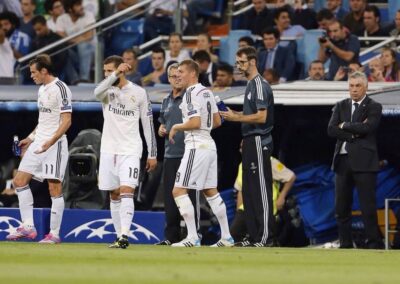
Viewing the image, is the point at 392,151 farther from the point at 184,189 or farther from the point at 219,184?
the point at 184,189

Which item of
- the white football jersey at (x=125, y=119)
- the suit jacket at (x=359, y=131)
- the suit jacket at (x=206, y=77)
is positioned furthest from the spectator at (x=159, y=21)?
the white football jersey at (x=125, y=119)

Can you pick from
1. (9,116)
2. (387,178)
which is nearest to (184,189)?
(387,178)

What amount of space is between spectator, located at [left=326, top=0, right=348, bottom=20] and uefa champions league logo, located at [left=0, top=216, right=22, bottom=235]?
21.2 feet

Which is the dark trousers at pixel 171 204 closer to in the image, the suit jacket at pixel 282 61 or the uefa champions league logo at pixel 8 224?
the uefa champions league logo at pixel 8 224

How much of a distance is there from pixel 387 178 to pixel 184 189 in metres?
3.89

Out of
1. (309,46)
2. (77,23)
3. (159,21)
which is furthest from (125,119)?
(77,23)

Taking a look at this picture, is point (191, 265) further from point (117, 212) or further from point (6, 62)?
point (6, 62)

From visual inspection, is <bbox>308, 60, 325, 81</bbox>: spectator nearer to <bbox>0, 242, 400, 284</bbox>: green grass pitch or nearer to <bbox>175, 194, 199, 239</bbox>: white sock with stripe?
<bbox>175, 194, 199, 239</bbox>: white sock with stripe

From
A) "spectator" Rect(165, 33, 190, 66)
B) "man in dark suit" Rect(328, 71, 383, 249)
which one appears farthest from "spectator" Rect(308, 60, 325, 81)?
"man in dark suit" Rect(328, 71, 383, 249)

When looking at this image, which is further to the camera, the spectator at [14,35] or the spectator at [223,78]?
the spectator at [14,35]

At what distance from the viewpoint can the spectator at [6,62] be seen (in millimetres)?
20250

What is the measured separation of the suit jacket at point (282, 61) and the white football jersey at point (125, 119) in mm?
5068

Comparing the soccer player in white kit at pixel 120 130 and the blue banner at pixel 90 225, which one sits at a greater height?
the soccer player in white kit at pixel 120 130

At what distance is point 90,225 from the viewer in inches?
635
